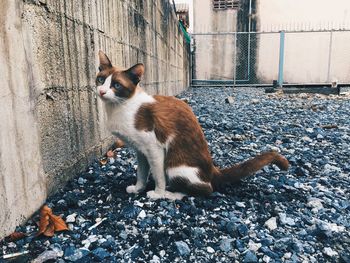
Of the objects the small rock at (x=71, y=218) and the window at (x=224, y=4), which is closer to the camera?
the small rock at (x=71, y=218)

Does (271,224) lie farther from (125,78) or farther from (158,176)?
(125,78)

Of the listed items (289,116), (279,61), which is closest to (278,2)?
(279,61)

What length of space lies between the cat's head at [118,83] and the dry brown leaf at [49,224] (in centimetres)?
83

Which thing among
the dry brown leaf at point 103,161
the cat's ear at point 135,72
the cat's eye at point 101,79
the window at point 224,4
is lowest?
the dry brown leaf at point 103,161

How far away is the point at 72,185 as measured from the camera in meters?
2.47

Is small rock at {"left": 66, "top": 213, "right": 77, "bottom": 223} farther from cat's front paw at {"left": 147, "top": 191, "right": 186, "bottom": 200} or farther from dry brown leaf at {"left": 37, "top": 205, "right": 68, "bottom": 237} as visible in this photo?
cat's front paw at {"left": 147, "top": 191, "right": 186, "bottom": 200}

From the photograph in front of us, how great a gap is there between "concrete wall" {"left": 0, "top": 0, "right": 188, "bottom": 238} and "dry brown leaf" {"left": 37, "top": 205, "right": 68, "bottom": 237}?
0.10 metres

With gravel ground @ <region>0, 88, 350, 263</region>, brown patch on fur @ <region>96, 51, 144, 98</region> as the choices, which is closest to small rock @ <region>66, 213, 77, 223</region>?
gravel ground @ <region>0, 88, 350, 263</region>

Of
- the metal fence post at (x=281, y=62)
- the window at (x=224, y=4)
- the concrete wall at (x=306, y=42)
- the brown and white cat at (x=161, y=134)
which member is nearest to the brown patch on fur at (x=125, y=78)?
the brown and white cat at (x=161, y=134)

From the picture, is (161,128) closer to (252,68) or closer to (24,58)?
(24,58)

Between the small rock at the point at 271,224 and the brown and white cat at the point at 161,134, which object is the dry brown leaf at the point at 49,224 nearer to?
the brown and white cat at the point at 161,134

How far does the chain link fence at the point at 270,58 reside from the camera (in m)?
15.3

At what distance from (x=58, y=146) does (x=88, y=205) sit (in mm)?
513

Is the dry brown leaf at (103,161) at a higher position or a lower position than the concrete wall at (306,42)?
lower
